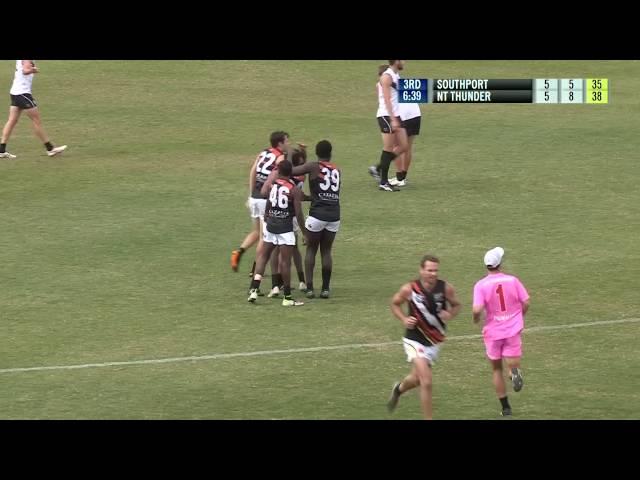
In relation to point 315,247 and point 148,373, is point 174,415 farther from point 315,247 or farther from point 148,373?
point 315,247

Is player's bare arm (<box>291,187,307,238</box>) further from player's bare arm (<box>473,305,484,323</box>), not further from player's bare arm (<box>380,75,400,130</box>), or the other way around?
player's bare arm (<box>380,75,400,130</box>)

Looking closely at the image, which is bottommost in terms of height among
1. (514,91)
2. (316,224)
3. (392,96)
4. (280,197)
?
(316,224)

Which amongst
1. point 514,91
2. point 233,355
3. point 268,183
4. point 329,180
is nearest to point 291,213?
point 268,183

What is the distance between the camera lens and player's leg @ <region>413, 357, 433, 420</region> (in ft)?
51.4

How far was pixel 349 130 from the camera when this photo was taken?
32500mm

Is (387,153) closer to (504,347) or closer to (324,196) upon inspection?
(324,196)

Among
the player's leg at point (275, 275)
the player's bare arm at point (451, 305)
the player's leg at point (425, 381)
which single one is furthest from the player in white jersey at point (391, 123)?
the player's leg at point (425, 381)

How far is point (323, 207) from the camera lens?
20797mm

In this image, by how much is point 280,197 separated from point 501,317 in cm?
516

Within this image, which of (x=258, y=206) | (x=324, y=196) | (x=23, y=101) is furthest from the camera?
(x=23, y=101)

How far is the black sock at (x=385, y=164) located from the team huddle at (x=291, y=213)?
5842mm

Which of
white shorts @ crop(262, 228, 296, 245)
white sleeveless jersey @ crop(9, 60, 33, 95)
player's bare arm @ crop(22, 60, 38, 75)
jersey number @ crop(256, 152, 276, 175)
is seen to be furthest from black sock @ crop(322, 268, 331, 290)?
white sleeveless jersey @ crop(9, 60, 33, 95)

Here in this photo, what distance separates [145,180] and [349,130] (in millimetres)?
6235

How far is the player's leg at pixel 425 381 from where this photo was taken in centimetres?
1566
